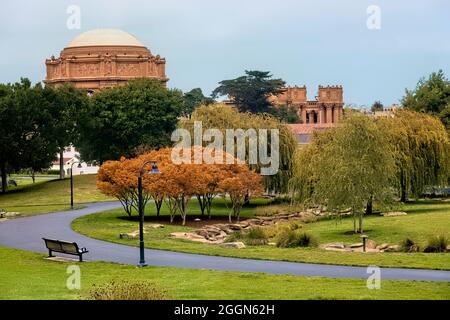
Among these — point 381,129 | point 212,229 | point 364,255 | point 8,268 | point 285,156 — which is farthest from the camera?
point 285,156

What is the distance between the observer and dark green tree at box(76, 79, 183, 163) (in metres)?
71.8

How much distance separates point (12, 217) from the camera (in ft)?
143

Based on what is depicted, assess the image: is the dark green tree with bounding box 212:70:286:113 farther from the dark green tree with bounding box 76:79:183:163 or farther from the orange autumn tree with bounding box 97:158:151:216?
the orange autumn tree with bounding box 97:158:151:216

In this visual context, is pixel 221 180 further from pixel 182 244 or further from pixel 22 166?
pixel 22 166

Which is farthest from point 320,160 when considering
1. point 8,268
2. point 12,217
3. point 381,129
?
point 8,268

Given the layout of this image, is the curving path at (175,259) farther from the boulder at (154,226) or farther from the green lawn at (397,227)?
the green lawn at (397,227)

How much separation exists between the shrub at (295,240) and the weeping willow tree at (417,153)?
15860 millimetres

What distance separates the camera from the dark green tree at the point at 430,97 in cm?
6931

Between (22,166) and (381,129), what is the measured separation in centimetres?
2941

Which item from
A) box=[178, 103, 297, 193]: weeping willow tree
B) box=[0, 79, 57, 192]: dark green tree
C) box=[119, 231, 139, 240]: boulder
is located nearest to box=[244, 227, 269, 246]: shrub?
box=[119, 231, 139, 240]: boulder

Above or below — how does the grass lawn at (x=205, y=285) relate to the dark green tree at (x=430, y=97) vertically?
below

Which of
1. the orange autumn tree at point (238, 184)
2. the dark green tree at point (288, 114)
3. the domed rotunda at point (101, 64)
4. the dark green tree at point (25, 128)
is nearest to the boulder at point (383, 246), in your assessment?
the orange autumn tree at point (238, 184)

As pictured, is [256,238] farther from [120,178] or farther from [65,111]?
[65,111]

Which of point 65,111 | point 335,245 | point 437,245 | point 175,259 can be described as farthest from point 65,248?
point 65,111
